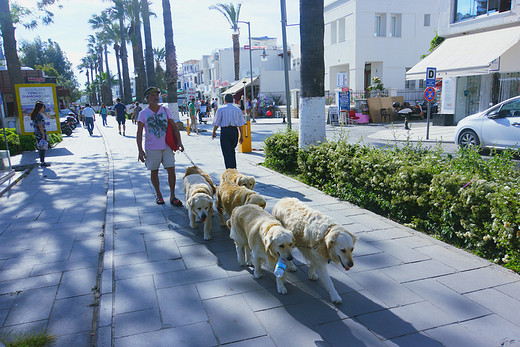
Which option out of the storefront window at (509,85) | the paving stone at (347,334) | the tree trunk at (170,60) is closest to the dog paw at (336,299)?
the paving stone at (347,334)

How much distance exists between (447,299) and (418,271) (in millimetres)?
554

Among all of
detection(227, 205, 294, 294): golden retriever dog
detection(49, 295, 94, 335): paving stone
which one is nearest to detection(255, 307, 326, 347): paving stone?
detection(227, 205, 294, 294): golden retriever dog

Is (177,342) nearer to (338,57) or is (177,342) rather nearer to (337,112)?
(337,112)

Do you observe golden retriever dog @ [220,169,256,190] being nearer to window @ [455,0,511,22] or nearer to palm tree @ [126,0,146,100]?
window @ [455,0,511,22]

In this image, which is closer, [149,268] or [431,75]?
[149,268]

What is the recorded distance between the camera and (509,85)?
57.4 ft

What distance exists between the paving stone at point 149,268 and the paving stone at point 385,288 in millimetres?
1977

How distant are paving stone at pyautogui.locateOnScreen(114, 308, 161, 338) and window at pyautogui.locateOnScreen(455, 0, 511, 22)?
786 inches

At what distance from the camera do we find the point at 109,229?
5.46m

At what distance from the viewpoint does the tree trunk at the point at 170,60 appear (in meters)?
20.5

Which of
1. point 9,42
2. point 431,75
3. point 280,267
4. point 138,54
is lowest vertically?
point 280,267

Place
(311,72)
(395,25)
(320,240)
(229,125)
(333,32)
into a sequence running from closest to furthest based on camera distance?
(320,240)
(229,125)
(311,72)
(395,25)
(333,32)

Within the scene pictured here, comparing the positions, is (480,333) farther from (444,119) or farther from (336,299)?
(444,119)

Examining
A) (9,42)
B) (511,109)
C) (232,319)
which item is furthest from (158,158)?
(9,42)
